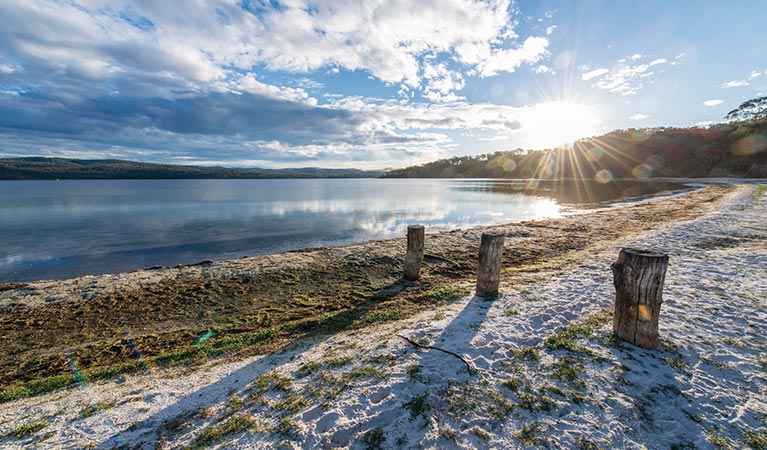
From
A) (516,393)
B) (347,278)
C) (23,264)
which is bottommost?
(23,264)

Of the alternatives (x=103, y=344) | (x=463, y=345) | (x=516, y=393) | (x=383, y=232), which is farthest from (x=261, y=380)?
(x=383, y=232)

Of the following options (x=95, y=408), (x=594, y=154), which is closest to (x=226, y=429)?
(x=95, y=408)

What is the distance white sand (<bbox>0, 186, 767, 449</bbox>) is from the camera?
3346 mm

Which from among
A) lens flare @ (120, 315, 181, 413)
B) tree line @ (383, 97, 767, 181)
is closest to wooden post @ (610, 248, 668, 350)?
lens flare @ (120, 315, 181, 413)

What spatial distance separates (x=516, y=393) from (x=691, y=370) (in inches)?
100

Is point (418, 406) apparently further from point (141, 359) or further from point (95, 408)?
point (141, 359)

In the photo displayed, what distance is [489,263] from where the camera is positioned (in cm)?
712

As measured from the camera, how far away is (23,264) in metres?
14.2

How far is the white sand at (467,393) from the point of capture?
11.0 ft

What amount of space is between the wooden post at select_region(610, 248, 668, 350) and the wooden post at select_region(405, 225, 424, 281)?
5.22m

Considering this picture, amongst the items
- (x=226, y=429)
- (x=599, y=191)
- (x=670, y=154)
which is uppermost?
(x=670, y=154)

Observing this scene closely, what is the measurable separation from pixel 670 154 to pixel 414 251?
11290cm

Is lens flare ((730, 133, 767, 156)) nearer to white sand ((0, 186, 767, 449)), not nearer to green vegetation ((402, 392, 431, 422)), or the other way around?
white sand ((0, 186, 767, 449))

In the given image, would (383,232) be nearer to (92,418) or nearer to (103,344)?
(103,344)
